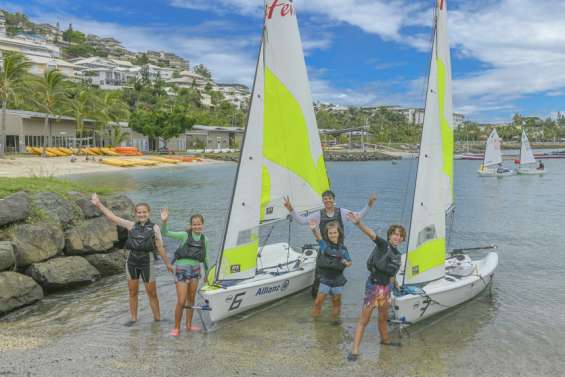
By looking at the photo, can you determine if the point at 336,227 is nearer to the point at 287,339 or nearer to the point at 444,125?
the point at 287,339

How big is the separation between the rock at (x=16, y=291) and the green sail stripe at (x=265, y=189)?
4901 millimetres

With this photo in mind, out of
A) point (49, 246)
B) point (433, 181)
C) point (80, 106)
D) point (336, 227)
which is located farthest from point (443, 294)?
point (80, 106)

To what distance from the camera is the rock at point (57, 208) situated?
11398mm

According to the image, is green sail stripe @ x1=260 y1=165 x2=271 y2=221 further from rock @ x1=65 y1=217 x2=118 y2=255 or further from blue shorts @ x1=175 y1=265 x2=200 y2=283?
rock @ x1=65 y1=217 x2=118 y2=255

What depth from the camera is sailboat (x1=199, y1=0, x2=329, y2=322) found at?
8.75 meters

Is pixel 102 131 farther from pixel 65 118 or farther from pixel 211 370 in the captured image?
pixel 211 370

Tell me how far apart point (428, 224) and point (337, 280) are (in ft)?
7.01

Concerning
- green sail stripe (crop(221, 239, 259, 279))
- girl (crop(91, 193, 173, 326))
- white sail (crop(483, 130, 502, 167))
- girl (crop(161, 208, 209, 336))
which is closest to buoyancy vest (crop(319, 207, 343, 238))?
green sail stripe (crop(221, 239, 259, 279))

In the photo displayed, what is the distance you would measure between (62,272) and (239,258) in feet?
14.9

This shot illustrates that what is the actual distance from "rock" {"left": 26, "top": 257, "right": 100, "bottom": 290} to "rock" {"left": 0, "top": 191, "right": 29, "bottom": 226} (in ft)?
3.65

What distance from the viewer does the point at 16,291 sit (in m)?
9.43

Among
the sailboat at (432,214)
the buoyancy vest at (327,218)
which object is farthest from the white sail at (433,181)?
the buoyancy vest at (327,218)

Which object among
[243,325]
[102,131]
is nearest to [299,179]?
[243,325]

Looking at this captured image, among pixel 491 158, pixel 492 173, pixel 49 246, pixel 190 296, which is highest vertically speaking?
pixel 491 158
